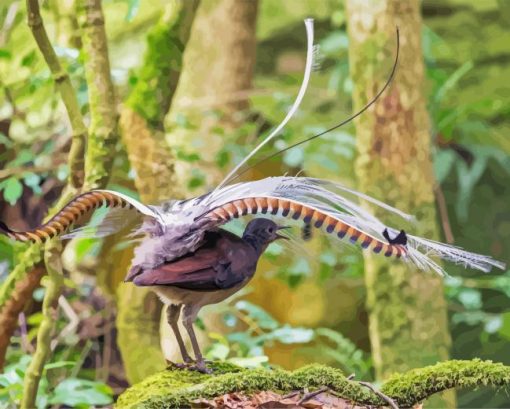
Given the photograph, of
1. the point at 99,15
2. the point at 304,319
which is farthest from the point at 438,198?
the point at 99,15

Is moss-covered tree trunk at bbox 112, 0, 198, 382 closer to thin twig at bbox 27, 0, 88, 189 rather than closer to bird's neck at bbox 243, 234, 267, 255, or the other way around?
thin twig at bbox 27, 0, 88, 189

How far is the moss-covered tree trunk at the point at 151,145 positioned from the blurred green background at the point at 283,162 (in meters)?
0.07

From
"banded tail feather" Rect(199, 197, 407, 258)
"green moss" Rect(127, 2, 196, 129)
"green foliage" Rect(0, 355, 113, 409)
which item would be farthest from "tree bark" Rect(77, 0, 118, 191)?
"banded tail feather" Rect(199, 197, 407, 258)

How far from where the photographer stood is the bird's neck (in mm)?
1301

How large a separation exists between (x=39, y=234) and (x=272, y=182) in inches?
13.3

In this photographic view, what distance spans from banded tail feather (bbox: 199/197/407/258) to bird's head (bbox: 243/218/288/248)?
5.1 inches

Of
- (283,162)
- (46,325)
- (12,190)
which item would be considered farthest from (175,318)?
(283,162)

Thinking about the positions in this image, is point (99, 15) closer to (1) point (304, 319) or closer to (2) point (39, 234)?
(2) point (39, 234)

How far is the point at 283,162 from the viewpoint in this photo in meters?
2.92

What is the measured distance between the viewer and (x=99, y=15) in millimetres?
1974

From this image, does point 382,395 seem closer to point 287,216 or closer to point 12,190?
point 287,216

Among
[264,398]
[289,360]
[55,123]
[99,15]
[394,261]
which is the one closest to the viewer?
[264,398]

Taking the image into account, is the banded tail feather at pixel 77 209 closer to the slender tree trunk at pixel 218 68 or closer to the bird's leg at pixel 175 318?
the bird's leg at pixel 175 318

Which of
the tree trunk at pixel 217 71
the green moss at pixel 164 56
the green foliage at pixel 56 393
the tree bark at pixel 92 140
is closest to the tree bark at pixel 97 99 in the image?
the tree bark at pixel 92 140
